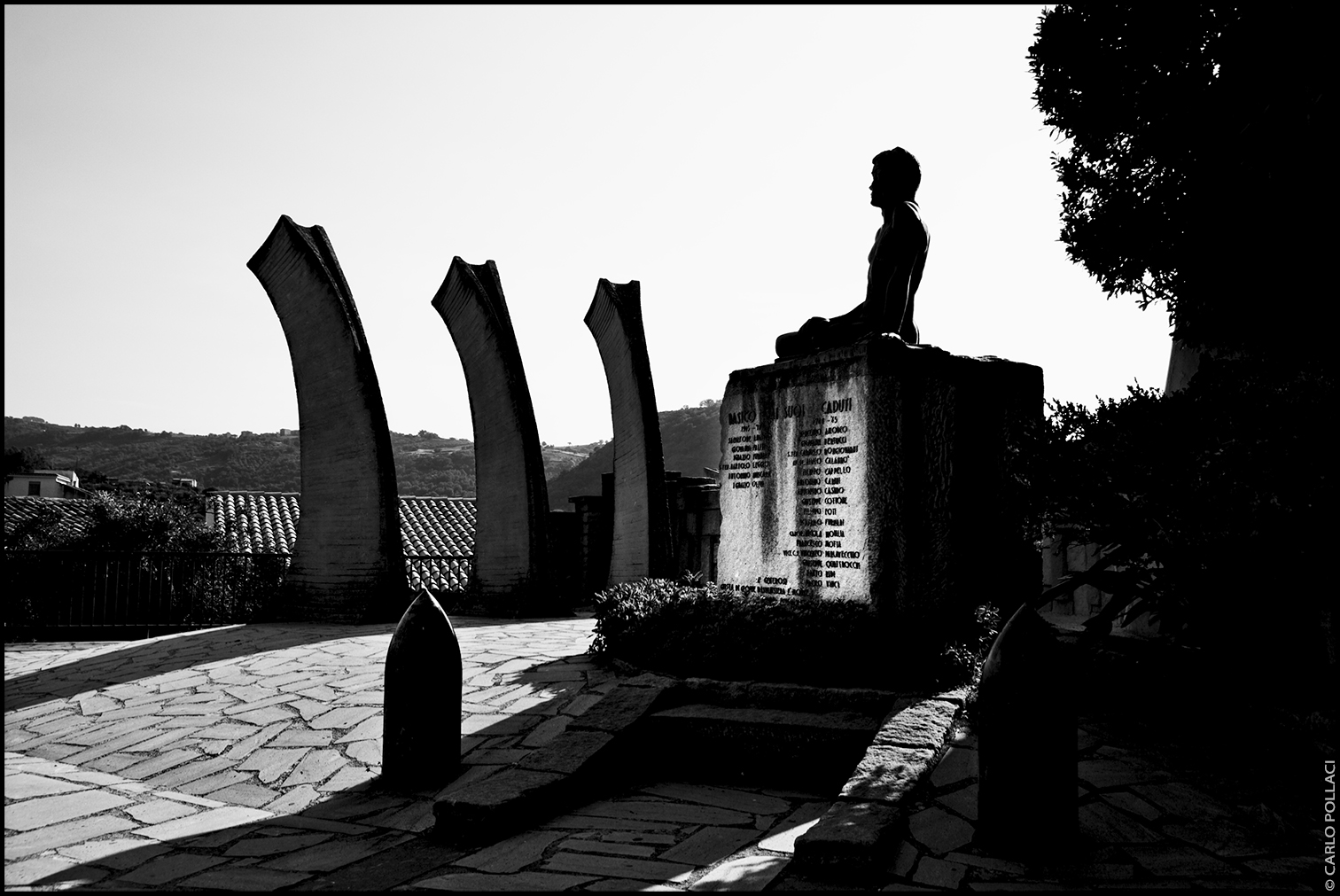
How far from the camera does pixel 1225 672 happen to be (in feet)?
14.8

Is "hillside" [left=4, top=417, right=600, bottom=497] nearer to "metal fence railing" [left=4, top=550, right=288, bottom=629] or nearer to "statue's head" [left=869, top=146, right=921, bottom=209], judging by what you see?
"metal fence railing" [left=4, top=550, right=288, bottom=629]

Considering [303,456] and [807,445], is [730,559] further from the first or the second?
[303,456]

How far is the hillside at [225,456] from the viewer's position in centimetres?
4509

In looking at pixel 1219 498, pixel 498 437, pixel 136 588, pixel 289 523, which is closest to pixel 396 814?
pixel 1219 498

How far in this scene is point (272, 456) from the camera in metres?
46.8

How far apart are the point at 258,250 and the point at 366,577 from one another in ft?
13.7

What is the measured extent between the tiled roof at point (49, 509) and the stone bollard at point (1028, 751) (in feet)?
74.1

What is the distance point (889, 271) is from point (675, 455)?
1322 inches

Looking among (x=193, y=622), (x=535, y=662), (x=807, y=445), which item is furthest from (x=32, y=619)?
(x=807, y=445)

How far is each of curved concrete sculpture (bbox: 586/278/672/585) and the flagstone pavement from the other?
4998 millimetres

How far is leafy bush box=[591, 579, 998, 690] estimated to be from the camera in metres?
5.23

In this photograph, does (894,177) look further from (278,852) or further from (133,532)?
(133,532)

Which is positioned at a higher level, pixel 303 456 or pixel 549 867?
pixel 303 456

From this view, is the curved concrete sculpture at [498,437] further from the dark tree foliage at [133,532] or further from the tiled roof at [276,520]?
the tiled roof at [276,520]
